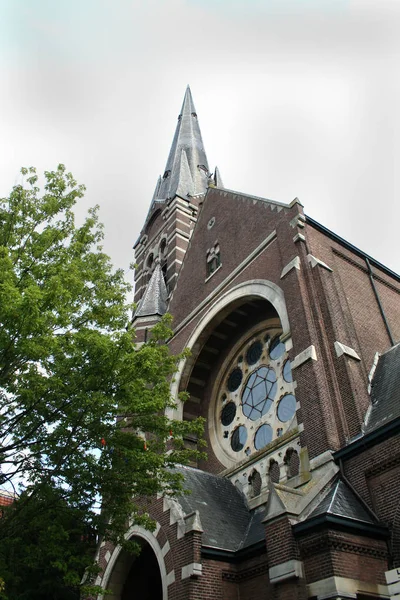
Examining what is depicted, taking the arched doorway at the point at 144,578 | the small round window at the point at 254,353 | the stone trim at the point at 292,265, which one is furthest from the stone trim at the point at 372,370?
the arched doorway at the point at 144,578

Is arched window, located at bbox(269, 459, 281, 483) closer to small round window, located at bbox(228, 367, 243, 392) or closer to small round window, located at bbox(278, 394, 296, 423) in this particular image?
small round window, located at bbox(278, 394, 296, 423)

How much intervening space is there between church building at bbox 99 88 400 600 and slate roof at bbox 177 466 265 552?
5cm

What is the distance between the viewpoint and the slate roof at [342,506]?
9773 millimetres

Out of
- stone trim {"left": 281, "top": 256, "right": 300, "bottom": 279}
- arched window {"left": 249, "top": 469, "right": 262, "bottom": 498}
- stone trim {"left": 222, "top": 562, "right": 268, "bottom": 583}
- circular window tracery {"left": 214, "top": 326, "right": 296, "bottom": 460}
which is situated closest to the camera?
stone trim {"left": 222, "top": 562, "right": 268, "bottom": 583}

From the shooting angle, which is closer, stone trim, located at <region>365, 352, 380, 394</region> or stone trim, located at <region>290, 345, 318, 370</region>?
stone trim, located at <region>290, 345, 318, 370</region>

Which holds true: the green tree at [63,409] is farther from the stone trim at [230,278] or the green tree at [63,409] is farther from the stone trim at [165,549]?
the stone trim at [230,278]

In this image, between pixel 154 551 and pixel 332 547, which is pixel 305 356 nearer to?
pixel 332 547

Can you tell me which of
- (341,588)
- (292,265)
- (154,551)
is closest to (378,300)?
(292,265)

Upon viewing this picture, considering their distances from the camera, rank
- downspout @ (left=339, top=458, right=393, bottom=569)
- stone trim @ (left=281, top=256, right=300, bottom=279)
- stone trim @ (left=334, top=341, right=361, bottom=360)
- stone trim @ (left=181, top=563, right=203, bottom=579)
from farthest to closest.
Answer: stone trim @ (left=281, top=256, right=300, bottom=279) → stone trim @ (left=334, top=341, right=361, bottom=360) → stone trim @ (left=181, top=563, right=203, bottom=579) → downspout @ (left=339, top=458, right=393, bottom=569)

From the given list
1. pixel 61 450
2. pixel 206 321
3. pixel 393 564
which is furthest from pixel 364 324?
pixel 61 450

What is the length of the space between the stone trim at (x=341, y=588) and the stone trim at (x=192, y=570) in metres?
2.56

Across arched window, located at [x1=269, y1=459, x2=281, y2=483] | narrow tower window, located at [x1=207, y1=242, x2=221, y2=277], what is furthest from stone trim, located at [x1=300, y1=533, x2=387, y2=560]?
narrow tower window, located at [x1=207, y1=242, x2=221, y2=277]

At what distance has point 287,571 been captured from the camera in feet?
31.0

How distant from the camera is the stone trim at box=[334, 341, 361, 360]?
508 inches
